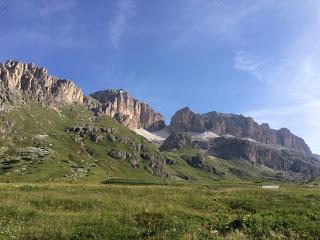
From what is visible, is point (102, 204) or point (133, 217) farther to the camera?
point (102, 204)

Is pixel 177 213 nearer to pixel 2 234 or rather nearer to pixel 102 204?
pixel 102 204

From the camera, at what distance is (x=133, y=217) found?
30797mm

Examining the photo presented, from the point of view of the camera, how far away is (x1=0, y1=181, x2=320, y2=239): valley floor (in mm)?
24516

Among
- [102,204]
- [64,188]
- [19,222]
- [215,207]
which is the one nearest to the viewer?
[19,222]

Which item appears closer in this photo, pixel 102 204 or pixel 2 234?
pixel 2 234

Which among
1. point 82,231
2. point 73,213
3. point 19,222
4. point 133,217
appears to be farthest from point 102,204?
point 82,231

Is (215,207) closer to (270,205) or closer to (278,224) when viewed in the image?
(270,205)

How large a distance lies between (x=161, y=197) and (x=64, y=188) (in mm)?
13467

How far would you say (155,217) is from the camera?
101ft

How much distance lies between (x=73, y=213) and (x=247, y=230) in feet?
44.6

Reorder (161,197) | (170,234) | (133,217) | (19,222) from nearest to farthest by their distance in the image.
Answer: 1. (170,234)
2. (19,222)
3. (133,217)
4. (161,197)

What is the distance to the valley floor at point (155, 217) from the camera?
24516mm

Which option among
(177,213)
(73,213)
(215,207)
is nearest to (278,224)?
(177,213)

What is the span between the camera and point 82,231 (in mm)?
24750
